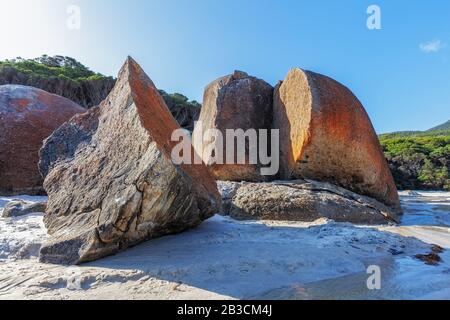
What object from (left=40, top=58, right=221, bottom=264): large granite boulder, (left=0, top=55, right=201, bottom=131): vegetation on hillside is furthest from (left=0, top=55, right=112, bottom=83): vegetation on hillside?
(left=40, top=58, right=221, bottom=264): large granite boulder

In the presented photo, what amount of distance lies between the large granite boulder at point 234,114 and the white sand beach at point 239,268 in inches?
92.9

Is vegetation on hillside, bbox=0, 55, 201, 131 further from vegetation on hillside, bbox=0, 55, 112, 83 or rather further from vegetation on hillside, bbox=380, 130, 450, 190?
vegetation on hillside, bbox=380, 130, 450, 190

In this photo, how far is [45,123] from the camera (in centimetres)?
634

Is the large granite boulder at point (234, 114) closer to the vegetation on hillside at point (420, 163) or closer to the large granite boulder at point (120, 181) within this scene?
the large granite boulder at point (120, 181)

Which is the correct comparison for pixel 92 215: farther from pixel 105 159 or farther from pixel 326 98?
pixel 326 98

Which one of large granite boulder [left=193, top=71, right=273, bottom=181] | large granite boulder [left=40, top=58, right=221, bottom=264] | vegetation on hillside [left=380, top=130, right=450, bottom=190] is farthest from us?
vegetation on hillside [left=380, top=130, right=450, bottom=190]

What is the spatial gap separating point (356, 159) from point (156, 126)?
3.20m

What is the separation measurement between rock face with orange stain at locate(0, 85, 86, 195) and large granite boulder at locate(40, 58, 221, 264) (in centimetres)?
247

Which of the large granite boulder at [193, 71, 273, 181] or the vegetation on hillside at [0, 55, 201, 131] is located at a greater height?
the vegetation on hillside at [0, 55, 201, 131]

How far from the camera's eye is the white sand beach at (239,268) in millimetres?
2189

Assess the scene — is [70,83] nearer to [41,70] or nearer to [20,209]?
[41,70]

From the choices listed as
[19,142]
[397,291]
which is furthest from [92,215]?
[19,142]

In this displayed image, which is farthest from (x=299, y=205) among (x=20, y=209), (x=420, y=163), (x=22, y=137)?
(x=420, y=163)

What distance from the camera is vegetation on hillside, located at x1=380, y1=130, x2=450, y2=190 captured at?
13.5 m
